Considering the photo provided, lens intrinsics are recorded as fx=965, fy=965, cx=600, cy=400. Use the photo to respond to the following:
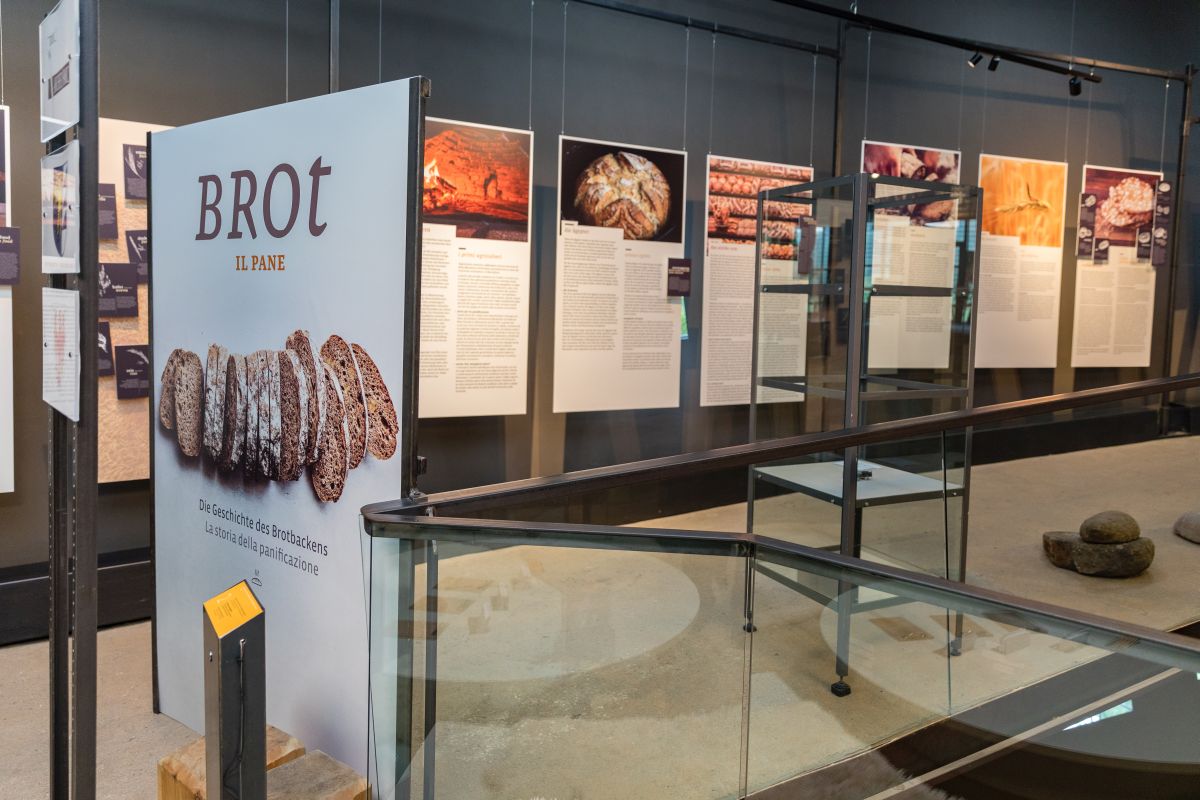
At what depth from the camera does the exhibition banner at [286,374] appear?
7.56 feet

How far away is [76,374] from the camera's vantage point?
1469 mm

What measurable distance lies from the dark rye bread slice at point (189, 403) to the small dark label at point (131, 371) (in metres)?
1.13

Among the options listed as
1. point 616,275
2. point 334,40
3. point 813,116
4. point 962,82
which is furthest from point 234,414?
point 962,82

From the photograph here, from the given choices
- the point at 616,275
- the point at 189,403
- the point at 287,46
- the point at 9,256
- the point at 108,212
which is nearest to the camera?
the point at 189,403

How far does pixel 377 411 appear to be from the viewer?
231 cm

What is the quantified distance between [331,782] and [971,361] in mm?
2901

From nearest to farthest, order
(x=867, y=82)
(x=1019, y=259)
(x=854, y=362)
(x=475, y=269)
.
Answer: (x=854, y=362) < (x=475, y=269) < (x=867, y=82) < (x=1019, y=259)

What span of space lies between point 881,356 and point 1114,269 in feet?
15.8

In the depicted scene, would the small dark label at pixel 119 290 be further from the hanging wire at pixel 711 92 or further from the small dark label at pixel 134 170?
the hanging wire at pixel 711 92

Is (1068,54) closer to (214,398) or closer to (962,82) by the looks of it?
(962,82)

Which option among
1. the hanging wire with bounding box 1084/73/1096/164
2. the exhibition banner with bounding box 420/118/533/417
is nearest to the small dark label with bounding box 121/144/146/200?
the exhibition banner with bounding box 420/118/533/417

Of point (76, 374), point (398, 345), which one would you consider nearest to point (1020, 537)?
point (398, 345)

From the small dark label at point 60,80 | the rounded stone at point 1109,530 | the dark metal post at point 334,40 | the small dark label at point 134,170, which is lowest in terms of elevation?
the rounded stone at point 1109,530

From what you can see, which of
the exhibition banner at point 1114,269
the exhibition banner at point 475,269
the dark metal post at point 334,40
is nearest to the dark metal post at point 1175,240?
the exhibition banner at point 1114,269
